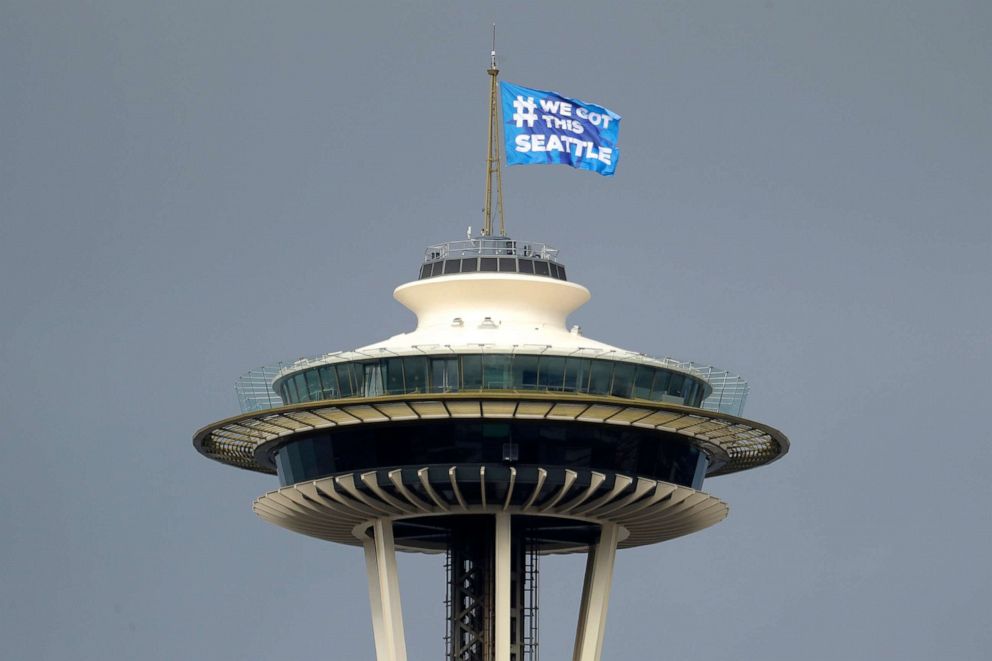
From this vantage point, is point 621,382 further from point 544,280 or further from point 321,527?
point 321,527

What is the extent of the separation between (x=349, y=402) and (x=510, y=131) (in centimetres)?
1765

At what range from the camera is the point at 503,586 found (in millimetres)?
152250

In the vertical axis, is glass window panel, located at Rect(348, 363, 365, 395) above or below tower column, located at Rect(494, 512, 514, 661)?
above

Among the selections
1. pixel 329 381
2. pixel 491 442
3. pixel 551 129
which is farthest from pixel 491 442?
pixel 551 129

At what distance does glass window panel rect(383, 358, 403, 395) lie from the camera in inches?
5896

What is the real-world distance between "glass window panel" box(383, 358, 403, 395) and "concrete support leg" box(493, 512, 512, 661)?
780 centimetres

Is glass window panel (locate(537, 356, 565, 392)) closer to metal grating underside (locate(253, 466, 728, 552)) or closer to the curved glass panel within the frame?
the curved glass panel

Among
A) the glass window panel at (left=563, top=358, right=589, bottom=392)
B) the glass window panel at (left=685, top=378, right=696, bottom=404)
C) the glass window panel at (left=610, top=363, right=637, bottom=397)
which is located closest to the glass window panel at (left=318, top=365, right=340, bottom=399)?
the glass window panel at (left=563, top=358, right=589, bottom=392)

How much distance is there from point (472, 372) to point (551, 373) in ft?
11.7

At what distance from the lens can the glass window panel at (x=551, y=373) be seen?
149000 millimetres

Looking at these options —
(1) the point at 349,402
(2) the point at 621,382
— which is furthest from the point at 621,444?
(1) the point at 349,402

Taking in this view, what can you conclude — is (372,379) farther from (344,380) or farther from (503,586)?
(503,586)

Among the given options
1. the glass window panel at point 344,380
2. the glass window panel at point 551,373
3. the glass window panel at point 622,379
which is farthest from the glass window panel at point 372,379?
the glass window panel at point 622,379

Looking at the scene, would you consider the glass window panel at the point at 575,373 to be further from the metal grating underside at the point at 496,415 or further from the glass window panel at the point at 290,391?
the glass window panel at the point at 290,391
